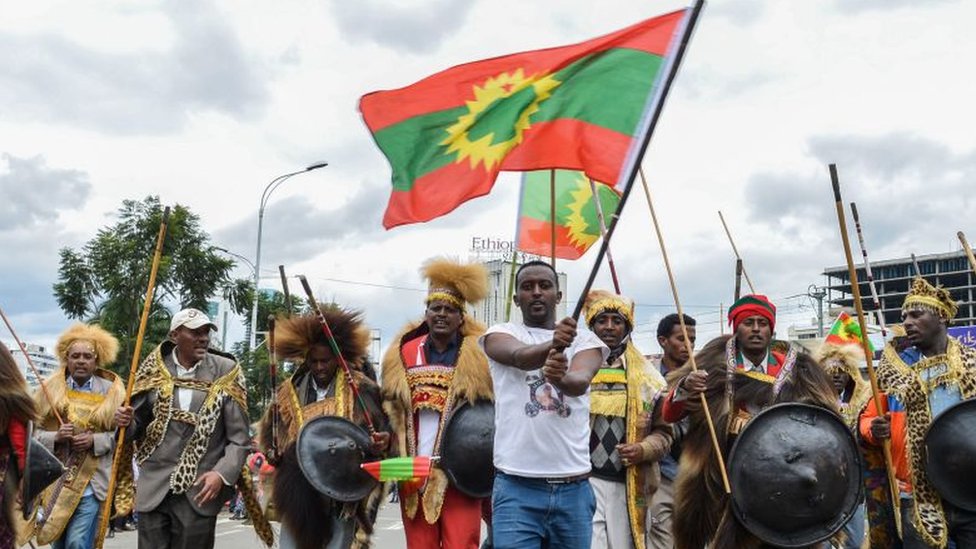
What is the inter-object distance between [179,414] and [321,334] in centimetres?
120

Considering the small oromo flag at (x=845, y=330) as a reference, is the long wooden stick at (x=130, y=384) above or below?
below

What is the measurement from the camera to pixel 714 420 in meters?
6.89

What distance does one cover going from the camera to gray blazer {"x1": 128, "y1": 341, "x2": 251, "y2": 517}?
7551mm

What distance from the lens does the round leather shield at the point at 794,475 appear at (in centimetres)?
627

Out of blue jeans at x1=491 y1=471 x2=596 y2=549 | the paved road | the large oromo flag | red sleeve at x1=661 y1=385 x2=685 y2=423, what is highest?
the large oromo flag

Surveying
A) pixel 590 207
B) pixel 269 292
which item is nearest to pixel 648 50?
pixel 590 207

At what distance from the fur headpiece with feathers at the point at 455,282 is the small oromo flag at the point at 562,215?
149cm

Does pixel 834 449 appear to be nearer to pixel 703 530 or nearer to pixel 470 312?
pixel 703 530

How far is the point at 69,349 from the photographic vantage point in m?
9.34

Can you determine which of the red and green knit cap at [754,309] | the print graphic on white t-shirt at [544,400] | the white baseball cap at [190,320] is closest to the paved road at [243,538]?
the white baseball cap at [190,320]

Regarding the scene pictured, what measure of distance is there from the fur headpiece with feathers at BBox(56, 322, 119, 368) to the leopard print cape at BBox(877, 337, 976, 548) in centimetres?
621

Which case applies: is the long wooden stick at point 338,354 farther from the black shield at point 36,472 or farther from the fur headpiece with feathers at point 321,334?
the black shield at point 36,472

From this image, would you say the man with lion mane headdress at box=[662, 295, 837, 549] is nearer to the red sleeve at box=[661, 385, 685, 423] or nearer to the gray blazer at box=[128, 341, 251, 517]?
the red sleeve at box=[661, 385, 685, 423]

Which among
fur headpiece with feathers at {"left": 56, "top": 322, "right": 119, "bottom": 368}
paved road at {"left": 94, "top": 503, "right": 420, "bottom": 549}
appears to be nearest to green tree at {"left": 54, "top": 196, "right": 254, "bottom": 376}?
paved road at {"left": 94, "top": 503, "right": 420, "bottom": 549}
